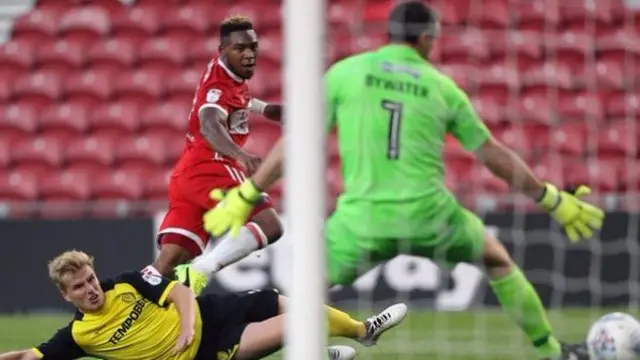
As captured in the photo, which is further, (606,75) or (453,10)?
(453,10)

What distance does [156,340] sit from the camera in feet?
21.7

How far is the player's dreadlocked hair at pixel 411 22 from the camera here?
6434mm

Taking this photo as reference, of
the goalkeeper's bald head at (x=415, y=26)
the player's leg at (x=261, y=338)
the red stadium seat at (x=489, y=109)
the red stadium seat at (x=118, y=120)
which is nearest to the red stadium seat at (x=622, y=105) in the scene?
the red stadium seat at (x=489, y=109)

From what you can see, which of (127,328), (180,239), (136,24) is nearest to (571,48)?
(136,24)

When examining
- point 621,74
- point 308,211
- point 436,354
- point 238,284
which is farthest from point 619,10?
point 308,211

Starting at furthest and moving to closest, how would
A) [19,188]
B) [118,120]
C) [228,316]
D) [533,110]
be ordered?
[118,120] < [19,188] < [533,110] < [228,316]

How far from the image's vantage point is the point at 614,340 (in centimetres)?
707

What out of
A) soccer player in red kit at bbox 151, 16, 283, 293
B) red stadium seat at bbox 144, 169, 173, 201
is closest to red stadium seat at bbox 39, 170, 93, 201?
red stadium seat at bbox 144, 169, 173, 201

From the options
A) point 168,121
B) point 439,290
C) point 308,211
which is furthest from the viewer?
point 168,121

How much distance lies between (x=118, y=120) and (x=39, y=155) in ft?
2.47

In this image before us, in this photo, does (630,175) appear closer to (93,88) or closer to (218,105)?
(93,88)

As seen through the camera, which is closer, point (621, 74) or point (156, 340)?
point (156, 340)

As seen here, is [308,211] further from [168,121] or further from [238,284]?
[168,121]

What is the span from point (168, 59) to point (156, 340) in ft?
25.5
